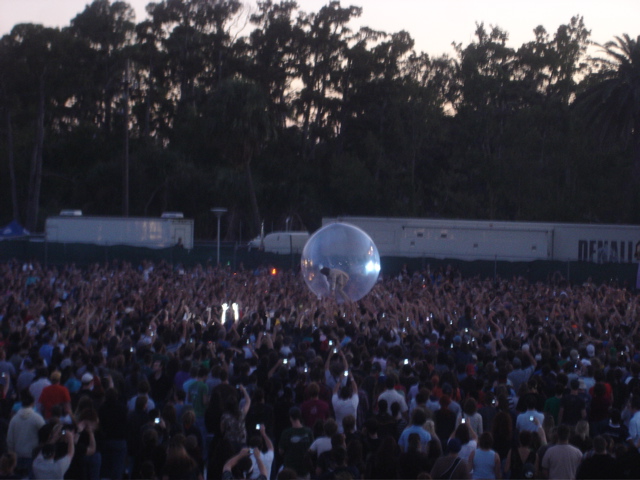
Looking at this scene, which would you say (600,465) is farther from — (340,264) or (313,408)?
(340,264)

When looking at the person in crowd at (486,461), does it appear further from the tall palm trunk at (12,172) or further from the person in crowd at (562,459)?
the tall palm trunk at (12,172)

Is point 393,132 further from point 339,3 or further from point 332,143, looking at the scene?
point 339,3

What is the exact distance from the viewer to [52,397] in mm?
7578

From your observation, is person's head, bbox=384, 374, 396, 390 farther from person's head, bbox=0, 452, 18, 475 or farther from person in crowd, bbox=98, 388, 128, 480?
person's head, bbox=0, 452, 18, 475

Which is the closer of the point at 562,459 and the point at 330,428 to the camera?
the point at 562,459

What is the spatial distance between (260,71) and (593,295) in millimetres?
35061

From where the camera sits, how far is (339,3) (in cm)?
5016

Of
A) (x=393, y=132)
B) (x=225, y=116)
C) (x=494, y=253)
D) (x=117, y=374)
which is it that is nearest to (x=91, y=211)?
(x=225, y=116)

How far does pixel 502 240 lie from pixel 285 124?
23289 millimetres

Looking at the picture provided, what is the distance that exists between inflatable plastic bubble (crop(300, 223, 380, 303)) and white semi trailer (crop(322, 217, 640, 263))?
17.1 metres

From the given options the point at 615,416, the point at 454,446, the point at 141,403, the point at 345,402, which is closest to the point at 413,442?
the point at 454,446

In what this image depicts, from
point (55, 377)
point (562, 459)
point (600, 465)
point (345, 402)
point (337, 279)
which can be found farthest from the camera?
point (337, 279)

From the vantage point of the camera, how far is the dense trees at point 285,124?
138 ft

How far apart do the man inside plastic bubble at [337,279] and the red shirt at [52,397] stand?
6323 millimetres
